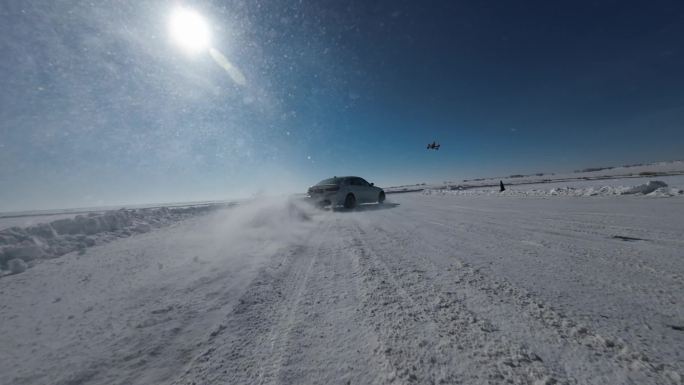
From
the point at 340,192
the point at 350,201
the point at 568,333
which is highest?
the point at 340,192

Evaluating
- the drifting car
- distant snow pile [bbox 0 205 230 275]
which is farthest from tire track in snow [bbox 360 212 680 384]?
the drifting car

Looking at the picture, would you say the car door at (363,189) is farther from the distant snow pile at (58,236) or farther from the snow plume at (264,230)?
the distant snow pile at (58,236)

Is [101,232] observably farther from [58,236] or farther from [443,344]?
[443,344]

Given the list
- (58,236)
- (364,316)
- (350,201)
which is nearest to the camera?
(364,316)

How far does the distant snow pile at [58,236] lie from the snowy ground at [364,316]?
1.86 ft

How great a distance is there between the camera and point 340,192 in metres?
11.0

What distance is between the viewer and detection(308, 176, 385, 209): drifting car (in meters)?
10.8

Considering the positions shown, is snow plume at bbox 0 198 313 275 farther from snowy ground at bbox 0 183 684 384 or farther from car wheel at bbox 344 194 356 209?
car wheel at bbox 344 194 356 209

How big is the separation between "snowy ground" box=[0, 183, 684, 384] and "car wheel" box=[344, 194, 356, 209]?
7.26 m

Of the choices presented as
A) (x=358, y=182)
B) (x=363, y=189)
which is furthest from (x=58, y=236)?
(x=363, y=189)

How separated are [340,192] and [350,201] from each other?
0.79 m

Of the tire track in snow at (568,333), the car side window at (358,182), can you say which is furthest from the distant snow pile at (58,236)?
the car side window at (358,182)

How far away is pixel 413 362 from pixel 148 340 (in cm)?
183

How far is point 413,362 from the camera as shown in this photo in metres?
1.45
